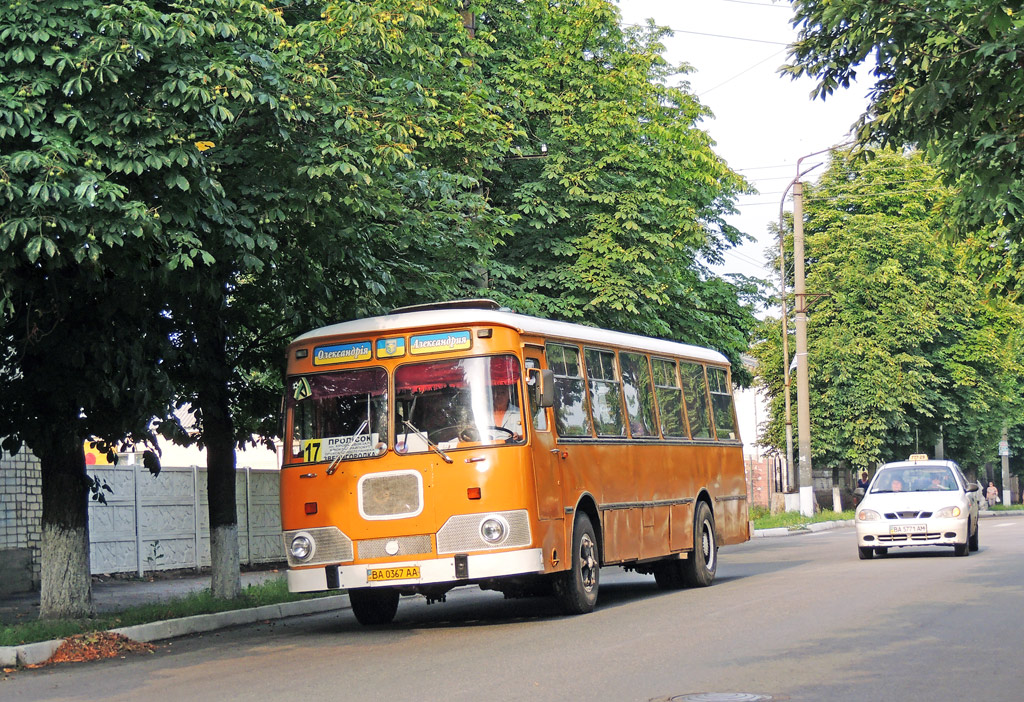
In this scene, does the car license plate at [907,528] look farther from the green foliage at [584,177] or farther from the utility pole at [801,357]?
the utility pole at [801,357]

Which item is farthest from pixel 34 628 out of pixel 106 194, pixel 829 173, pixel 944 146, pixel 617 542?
pixel 829 173

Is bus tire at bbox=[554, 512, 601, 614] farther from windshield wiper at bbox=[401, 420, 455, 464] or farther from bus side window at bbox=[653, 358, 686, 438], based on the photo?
bus side window at bbox=[653, 358, 686, 438]

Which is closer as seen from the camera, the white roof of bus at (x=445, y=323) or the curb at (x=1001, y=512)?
the white roof of bus at (x=445, y=323)

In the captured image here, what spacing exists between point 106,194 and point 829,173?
45.1m

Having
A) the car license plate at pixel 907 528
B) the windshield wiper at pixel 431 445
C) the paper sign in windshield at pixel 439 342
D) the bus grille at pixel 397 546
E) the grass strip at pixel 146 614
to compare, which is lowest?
the grass strip at pixel 146 614

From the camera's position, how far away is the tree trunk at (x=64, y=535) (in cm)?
1473

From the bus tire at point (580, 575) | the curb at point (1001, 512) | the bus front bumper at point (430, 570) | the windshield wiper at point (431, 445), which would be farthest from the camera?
the curb at point (1001, 512)

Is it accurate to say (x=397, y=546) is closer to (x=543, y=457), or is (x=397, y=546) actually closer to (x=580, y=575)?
(x=543, y=457)

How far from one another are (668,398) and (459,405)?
5.33 metres

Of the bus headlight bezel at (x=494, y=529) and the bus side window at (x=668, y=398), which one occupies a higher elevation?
the bus side window at (x=668, y=398)

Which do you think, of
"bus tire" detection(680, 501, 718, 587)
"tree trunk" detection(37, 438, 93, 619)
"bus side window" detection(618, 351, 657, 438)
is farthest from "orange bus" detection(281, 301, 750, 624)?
"bus tire" detection(680, 501, 718, 587)

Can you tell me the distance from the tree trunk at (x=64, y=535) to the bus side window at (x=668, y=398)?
751cm

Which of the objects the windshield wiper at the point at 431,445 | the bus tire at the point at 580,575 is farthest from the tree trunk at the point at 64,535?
the bus tire at the point at 580,575

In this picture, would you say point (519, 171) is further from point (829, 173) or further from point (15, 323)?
point (829, 173)
